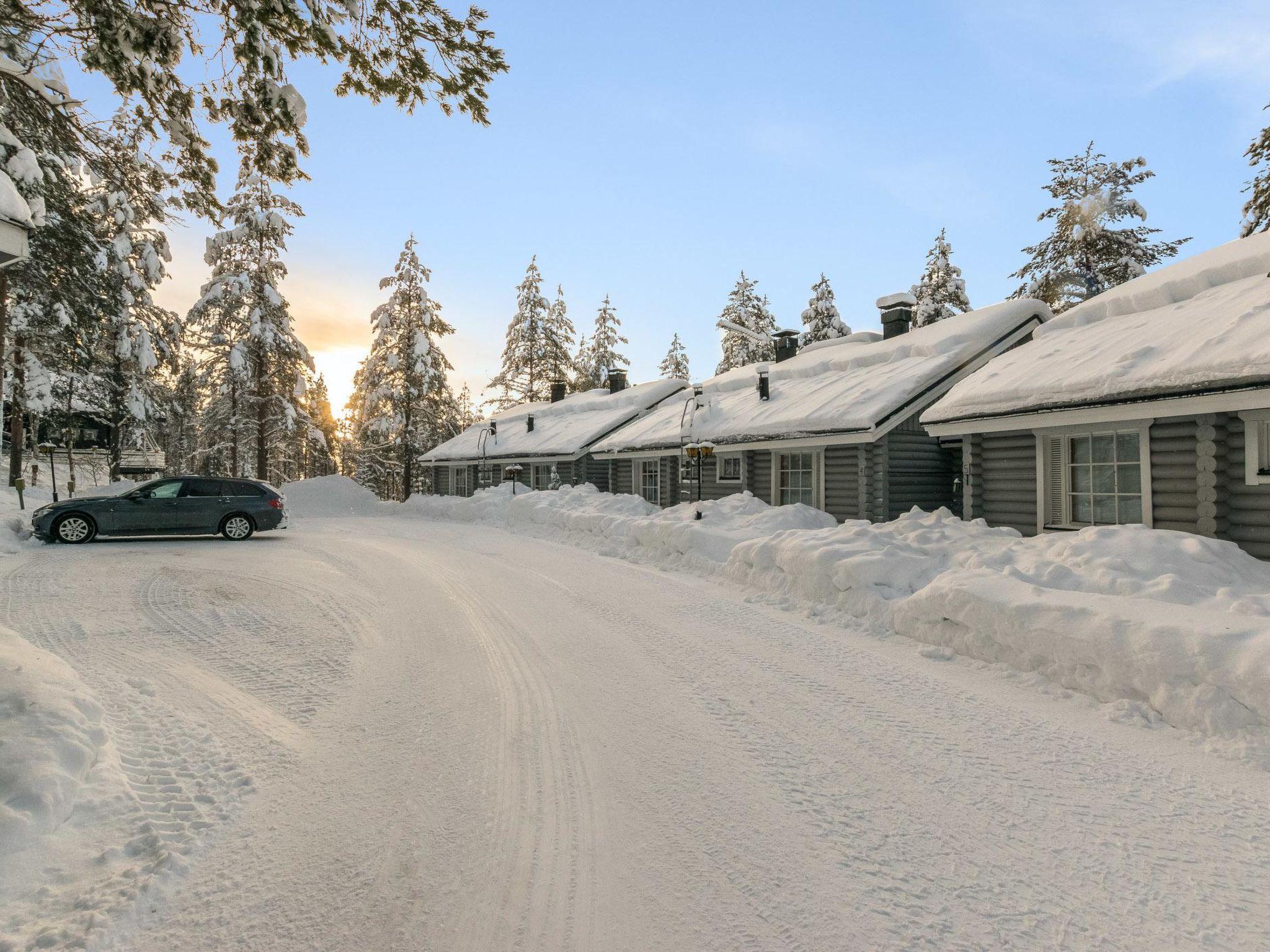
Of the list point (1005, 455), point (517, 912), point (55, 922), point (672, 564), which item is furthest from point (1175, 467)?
point (55, 922)

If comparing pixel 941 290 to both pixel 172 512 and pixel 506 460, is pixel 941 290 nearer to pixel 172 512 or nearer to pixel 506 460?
pixel 506 460

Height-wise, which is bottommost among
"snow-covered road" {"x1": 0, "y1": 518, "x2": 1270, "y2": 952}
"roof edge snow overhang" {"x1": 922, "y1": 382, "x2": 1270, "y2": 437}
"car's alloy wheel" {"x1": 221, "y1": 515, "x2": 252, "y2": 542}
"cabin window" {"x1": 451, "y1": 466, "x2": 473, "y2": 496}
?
"snow-covered road" {"x1": 0, "y1": 518, "x2": 1270, "y2": 952}

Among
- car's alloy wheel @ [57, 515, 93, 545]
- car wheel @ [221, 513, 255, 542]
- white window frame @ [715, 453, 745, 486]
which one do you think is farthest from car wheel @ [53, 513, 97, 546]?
white window frame @ [715, 453, 745, 486]

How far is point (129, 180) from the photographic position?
577cm

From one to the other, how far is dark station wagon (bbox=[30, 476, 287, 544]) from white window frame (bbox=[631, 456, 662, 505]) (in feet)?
37.6

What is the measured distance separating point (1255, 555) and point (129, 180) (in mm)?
12478

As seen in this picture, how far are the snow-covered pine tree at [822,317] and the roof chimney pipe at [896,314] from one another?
66.8ft

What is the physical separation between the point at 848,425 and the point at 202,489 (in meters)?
14.7

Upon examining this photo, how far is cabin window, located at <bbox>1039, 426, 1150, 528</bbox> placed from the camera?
902cm

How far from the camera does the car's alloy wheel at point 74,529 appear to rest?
13.4m

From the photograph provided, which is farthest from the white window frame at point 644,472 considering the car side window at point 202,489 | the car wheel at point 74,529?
the car wheel at point 74,529

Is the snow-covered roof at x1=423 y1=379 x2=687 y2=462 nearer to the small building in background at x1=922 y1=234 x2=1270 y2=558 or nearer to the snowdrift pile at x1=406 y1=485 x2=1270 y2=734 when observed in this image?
the snowdrift pile at x1=406 y1=485 x2=1270 y2=734

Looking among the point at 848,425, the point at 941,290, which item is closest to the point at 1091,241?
the point at 941,290

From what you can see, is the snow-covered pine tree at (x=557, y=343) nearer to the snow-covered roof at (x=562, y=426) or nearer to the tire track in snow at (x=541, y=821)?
the snow-covered roof at (x=562, y=426)
